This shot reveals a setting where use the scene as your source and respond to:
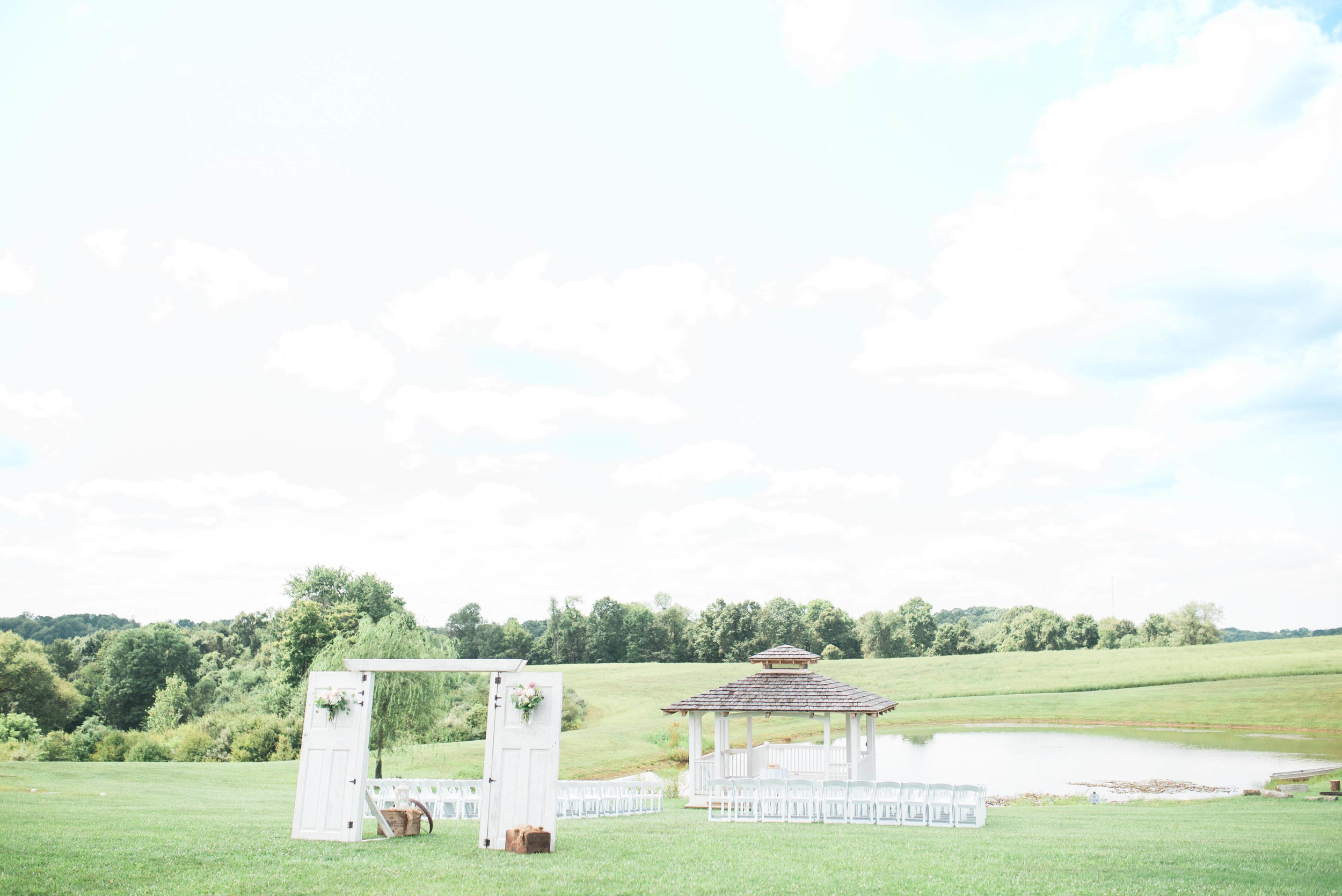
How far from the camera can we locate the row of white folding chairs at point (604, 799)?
18.4m

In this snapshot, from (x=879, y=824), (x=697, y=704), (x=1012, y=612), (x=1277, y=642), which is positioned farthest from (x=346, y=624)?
(x=1012, y=612)

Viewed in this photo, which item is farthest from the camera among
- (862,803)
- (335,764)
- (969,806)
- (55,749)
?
(55,749)

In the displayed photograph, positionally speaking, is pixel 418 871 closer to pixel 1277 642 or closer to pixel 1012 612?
pixel 1277 642

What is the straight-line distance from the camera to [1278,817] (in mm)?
17438

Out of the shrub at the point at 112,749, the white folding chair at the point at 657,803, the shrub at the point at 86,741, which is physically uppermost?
the white folding chair at the point at 657,803

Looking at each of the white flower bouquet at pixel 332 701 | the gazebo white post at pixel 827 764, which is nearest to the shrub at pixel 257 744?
the gazebo white post at pixel 827 764

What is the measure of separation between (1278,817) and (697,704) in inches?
488

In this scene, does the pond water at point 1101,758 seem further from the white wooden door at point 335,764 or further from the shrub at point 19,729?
the shrub at point 19,729

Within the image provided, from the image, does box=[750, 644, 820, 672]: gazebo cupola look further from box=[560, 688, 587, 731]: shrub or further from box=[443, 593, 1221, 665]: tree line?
box=[443, 593, 1221, 665]: tree line

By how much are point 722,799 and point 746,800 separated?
0.51m

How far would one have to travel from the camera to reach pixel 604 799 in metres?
19.0

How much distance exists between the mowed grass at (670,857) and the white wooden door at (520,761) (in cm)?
A: 49

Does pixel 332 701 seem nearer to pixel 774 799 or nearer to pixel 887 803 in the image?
pixel 774 799

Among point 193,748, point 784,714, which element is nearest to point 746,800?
point 784,714
